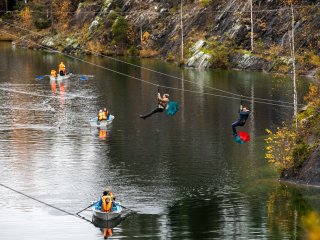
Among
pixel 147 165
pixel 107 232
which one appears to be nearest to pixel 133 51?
pixel 147 165

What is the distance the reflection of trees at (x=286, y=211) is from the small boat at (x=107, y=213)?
1141 centimetres

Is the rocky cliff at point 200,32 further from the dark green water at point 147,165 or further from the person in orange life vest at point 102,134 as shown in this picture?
the person in orange life vest at point 102,134

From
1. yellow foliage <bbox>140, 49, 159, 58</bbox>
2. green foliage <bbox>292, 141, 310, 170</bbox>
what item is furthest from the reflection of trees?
yellow foliage <bbox>140, 49, 159, 58</bbox>

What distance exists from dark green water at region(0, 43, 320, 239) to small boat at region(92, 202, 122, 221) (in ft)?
2.86

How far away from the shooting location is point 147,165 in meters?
74.2

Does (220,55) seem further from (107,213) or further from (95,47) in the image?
(107,213)

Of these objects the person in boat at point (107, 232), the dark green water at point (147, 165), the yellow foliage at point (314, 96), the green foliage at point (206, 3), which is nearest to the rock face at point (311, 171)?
the dark green water at point (147, 165)

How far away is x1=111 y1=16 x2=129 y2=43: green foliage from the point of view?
180m

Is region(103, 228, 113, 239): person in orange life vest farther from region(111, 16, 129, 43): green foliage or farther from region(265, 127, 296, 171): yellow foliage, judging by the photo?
region(111, 16, 129, 43): green foliage

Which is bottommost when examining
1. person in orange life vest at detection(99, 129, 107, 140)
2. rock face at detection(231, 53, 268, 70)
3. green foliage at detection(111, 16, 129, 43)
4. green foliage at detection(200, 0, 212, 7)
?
person in orange life vest at detection(99, 129, 107, 140)

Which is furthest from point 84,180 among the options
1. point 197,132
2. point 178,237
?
point 197,132

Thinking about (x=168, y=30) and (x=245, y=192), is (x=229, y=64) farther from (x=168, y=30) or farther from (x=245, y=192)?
(x=245, y=192)

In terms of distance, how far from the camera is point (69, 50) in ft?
612

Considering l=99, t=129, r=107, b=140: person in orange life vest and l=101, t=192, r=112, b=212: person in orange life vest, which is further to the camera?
l=99, t=129, r=107, b=140: person in orange life vest
